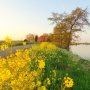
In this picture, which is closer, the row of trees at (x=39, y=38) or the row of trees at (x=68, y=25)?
the row of trees at (x=68, y=25)

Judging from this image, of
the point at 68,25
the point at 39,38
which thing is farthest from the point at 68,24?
the point at 39,38

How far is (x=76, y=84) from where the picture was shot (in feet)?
38.4

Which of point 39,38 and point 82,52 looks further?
point 39,38

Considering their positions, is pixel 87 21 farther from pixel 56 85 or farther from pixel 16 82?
pixel 16 82

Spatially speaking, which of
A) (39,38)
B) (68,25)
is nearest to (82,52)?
(68,25)

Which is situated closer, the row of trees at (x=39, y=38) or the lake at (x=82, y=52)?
the lake at (x=82, y=52)

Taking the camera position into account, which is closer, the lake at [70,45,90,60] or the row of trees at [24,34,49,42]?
the lake at [70,45,90,60]

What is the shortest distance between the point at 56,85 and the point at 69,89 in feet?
1.89

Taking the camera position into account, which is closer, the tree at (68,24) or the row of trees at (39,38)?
the tree at (68,24)

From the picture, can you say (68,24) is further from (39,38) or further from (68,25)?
(39,38)

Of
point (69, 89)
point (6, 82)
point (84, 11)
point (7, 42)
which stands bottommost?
point (69, 89)

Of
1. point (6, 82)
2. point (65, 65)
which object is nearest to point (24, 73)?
point (6, 82)

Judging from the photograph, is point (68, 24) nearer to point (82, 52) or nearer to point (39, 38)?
point (82, 52)

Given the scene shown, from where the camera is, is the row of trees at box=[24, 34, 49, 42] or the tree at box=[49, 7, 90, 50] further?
the row of trees at box=[24, 34, 49, 42]
